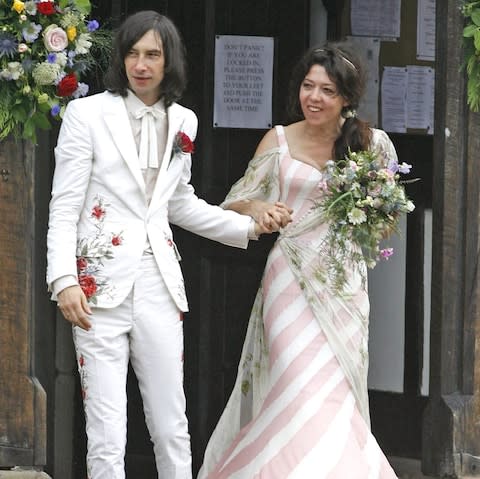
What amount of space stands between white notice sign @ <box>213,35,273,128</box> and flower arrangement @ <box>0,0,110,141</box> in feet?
4.84

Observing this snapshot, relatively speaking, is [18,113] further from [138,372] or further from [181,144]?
[138,372]

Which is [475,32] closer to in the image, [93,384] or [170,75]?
[170,75]

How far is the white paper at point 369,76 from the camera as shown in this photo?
7.35 metres

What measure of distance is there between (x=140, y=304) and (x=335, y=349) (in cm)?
Answer: 106

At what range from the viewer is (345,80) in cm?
596

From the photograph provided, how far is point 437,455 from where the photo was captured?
6.41 m

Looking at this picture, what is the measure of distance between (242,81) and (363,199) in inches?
65.7

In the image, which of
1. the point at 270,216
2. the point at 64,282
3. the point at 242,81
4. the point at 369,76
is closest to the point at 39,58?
the point at 64,282

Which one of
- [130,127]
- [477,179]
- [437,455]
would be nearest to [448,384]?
[437,455]

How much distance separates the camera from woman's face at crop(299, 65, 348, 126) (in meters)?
5.97

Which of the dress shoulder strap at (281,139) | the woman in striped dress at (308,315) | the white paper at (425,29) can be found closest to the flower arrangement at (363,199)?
the woman in striped dress at (308,315)

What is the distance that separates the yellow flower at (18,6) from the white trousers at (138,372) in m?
1.05

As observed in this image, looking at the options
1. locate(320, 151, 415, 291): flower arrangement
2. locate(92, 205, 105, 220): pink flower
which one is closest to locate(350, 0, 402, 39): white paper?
locate(320, 151, 415, 291): flower arrangement

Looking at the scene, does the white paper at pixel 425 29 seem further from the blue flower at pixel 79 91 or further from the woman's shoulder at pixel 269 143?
the blue flower at pixel 79 91
